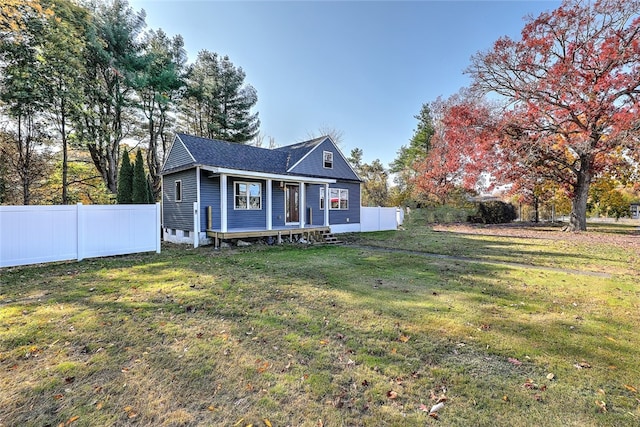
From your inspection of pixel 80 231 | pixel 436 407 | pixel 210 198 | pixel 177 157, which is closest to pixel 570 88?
pixel 210 198

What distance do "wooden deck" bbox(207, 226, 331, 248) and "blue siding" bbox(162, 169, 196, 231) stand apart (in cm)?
161

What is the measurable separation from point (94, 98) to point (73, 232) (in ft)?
44.6

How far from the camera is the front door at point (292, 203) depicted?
14.9 meters

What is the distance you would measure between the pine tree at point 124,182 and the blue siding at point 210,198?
532 centimetres

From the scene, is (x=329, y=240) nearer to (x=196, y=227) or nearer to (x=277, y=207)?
(x=277, y=207)

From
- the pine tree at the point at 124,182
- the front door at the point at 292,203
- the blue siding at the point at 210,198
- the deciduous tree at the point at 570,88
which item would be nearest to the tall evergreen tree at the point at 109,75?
the pine tree at the point at 124,182

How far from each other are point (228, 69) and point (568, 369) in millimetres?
28777

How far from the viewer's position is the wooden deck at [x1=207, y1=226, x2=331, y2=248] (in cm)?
1116

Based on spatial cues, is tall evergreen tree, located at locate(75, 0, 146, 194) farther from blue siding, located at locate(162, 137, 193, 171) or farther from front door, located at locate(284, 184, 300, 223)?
front door, located at locate(284, 184, 300, 223)

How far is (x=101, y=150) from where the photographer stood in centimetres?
1820

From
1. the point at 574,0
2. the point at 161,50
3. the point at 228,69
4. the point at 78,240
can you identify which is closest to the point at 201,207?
the point at 78,240

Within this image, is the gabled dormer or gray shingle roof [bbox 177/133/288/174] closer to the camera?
gray shingle roof [bbox 177/133/288/174]

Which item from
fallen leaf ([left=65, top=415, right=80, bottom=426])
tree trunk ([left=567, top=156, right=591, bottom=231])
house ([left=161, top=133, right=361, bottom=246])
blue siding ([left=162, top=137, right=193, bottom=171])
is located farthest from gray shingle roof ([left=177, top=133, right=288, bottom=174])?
tree trunk ([left=567, top=156, right=591, bottom=231])

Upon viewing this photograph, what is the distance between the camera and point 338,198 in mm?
17438
